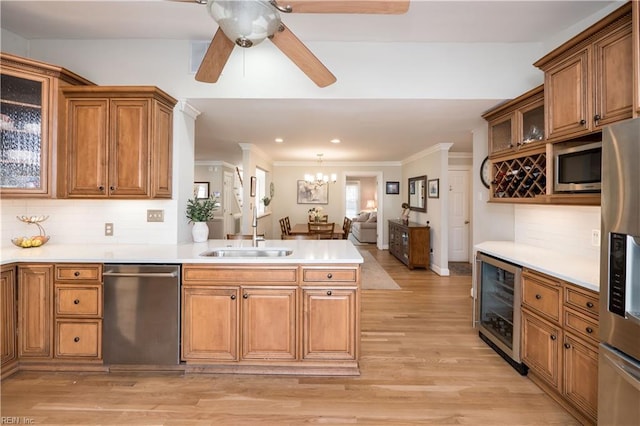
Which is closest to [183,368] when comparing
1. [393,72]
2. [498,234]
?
[393,72]

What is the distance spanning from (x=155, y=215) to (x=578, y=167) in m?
3.46

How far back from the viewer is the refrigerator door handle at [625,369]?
4.69 feet

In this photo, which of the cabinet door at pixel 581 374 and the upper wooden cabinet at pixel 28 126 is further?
the upper wooden cabinet at pixel 28 126

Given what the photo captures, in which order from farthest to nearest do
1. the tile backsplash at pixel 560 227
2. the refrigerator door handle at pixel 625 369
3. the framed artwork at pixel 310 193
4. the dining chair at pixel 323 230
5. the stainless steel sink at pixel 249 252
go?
the framed artwork at pixel 310 193
the dining chair at pixel 323 230
the stainless steel sink at pixel 249 252
the tile backsplash at pixel 560 227
the refrigerator door handle at pixel 625 369

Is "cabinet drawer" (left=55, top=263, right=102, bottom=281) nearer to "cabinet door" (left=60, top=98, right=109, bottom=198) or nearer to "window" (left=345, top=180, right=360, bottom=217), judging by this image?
"cabinet door" (left=60, top=98, right=109, bottom=198)

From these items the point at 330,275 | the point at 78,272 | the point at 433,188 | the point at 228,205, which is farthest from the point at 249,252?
the point at 228,205

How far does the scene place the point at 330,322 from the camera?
2.43 meters

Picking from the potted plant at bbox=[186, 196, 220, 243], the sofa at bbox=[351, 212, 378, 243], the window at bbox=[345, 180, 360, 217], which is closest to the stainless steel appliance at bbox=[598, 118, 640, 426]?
the potted plant at bbox=[186, 196, 220, 243]

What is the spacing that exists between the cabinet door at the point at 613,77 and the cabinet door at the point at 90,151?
357 cm

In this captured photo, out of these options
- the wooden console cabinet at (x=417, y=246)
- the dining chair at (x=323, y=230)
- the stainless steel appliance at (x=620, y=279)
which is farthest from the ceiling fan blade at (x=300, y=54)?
the wooden console cabinet at (x=417, y=246)

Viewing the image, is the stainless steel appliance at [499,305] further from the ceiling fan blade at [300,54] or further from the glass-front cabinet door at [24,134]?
the glass-front cabinet door at [24,134]

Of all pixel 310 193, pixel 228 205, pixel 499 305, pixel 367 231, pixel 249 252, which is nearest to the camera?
pixel 499 305

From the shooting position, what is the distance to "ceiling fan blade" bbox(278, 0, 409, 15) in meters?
1.58

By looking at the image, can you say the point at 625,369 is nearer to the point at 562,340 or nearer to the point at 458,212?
the point at 562,340
